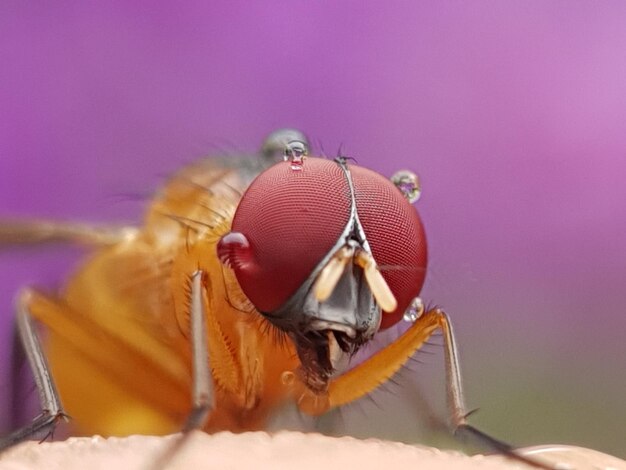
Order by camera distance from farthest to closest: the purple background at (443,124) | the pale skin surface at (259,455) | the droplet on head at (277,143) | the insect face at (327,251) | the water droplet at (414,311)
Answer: the purple background at (443,124) → the droplet on head at (277,143) → the water droplet at (414,311) → the insect face at (327,251) → the pale skin surface at (259,455)

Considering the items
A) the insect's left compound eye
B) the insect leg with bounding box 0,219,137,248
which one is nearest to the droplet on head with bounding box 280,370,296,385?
the insect's left compound eye

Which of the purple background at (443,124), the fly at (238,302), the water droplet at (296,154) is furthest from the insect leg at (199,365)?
the purple background at (443,124)

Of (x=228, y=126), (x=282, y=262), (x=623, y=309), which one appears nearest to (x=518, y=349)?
(x=623, y=309)

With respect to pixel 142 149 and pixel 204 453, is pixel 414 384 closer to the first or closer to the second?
pixel 204 453

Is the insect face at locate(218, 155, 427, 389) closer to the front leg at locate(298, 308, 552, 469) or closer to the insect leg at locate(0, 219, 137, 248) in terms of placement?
the front leg at locate(298, 308, 552, 469)

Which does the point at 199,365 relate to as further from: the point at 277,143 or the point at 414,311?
the point at 277,143

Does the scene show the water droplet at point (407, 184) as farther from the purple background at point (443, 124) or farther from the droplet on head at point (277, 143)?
the purple background at point (443, 124)
